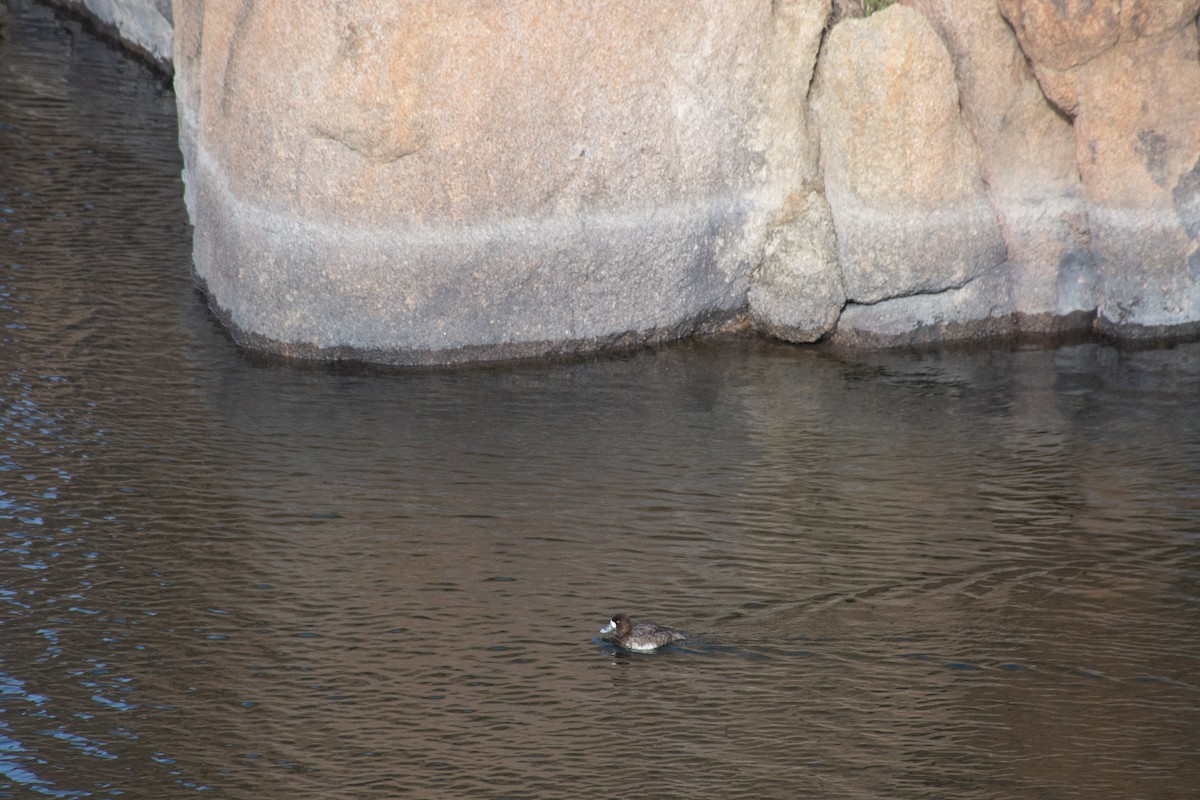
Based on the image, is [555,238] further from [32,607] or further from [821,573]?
[32,607]

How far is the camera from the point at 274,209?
39.8 feet

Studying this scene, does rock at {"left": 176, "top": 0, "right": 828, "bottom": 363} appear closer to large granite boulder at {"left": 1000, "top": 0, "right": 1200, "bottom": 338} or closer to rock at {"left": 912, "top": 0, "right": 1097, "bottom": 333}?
rock at {"left": 912, "top": 0, "right": 1097, "bottom": 333}

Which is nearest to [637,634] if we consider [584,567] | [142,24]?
[584,567]

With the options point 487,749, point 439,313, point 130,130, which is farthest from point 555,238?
point 130,130

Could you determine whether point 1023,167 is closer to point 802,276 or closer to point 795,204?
point 795,204

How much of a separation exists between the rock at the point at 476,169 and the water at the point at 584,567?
48 centimetres

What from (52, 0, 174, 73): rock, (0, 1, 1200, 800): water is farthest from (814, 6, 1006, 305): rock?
(52, 0, 174, 73): rock

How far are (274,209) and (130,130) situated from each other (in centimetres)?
722

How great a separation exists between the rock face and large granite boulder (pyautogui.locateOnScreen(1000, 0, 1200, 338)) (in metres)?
0.02

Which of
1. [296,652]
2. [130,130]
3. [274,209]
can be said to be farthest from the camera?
[130,130]

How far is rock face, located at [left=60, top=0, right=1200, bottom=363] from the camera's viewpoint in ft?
39.2

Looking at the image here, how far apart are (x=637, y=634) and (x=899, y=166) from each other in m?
5.83

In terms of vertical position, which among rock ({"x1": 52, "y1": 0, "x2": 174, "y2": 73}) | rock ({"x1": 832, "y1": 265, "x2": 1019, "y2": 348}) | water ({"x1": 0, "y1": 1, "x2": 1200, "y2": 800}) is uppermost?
rock ({"x1": 52, "y1": 0, "x2": 174, "y2": 73})

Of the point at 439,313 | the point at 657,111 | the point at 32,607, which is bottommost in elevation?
the point at 32,607
